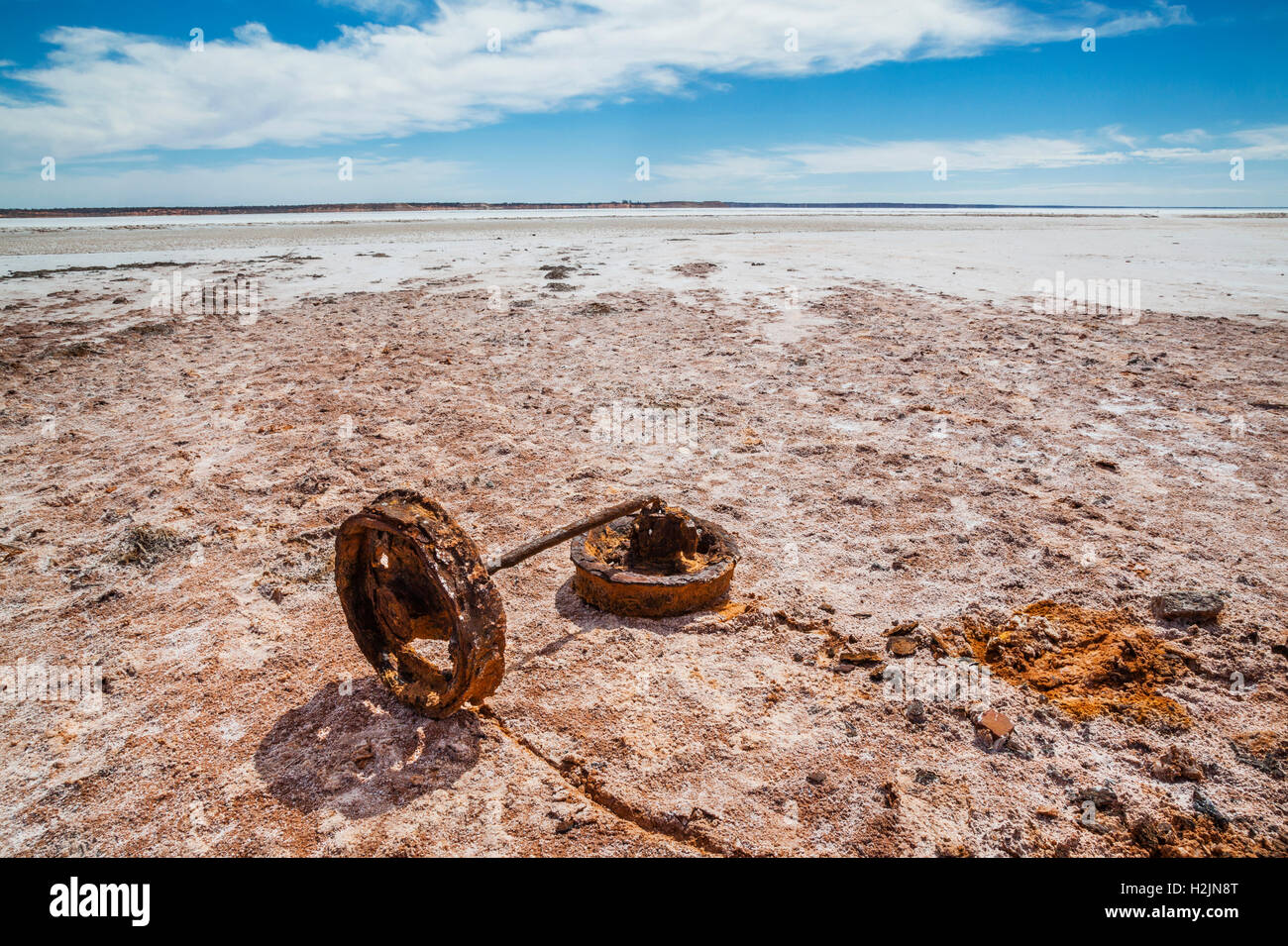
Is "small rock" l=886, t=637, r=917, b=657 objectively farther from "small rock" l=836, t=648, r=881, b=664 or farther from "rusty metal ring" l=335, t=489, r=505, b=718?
"rusty metal ring" l=335, t=489, r=505, b=718

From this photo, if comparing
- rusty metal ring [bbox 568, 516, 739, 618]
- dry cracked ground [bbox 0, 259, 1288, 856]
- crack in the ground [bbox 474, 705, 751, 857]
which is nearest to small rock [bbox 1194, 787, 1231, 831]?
dry cracked ground [bbox 0, 259, 1288, 856]

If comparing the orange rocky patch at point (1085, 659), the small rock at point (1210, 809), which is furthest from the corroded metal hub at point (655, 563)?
the small rock at point (1210, 809)

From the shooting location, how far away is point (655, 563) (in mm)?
3752

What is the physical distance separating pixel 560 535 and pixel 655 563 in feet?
2.03

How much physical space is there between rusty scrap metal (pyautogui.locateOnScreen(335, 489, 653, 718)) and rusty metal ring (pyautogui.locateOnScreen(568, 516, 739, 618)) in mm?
428

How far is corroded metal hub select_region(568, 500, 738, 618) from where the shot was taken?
3402 mm

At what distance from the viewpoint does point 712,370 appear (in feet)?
24.7

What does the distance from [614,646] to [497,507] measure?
171cm

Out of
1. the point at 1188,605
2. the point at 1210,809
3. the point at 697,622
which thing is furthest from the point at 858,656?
the point at 1188,605

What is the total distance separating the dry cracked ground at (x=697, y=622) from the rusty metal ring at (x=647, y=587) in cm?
10

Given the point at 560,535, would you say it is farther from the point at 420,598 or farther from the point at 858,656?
the point at 858,656
